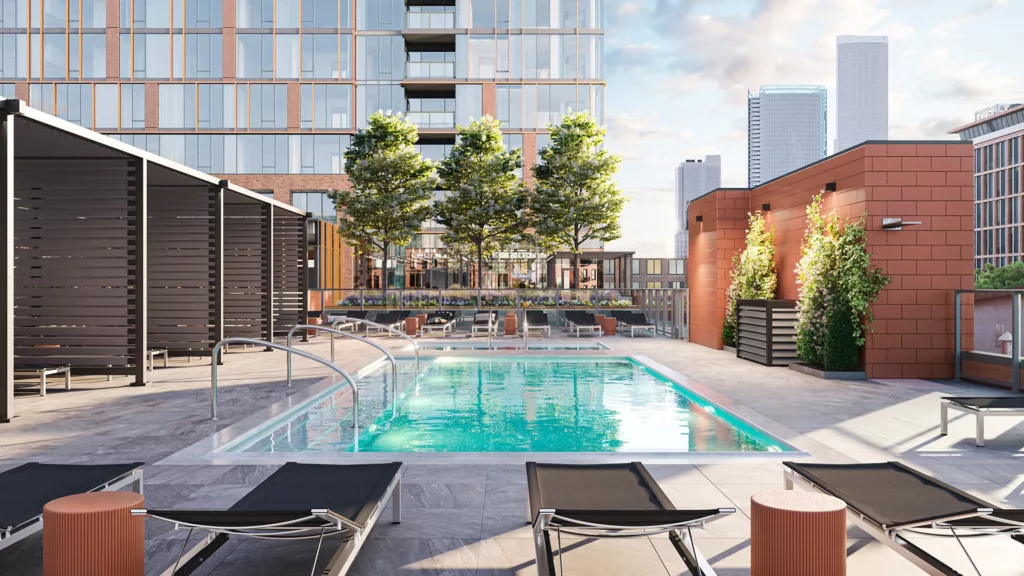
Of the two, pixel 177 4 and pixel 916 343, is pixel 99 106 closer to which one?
pixel 177 4

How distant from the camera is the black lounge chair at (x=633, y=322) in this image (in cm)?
1844

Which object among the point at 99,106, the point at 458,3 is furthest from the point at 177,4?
the point at 458,3

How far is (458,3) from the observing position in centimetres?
3859

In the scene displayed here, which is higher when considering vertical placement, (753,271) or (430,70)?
(430,70)

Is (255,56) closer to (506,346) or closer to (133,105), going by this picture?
(133,105)

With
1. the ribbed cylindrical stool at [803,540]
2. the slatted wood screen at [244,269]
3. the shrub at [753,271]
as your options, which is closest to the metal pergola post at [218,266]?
the slatted wood screen at [244,269]

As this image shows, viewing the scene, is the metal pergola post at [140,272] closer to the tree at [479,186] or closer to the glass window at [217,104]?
the tree at [479,186]

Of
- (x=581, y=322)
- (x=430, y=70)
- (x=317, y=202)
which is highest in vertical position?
(x=430, y=70)

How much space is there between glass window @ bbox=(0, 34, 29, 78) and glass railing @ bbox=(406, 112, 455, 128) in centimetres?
2130

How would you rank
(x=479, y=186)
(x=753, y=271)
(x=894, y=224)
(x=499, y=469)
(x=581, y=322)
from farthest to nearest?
1. (x=479, y=186)
2. (x=581, y=322)
3. (x=753, y=271)
4. (x=894, y=224)
5. (x=499, y=469)

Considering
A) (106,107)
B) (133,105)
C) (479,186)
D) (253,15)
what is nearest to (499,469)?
(479,186)

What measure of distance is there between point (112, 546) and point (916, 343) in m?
10.4

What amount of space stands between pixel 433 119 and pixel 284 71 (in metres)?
8.56

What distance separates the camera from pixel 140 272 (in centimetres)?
949
